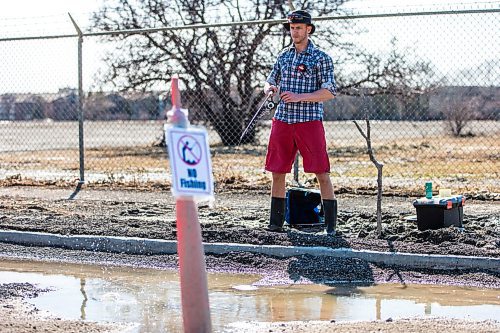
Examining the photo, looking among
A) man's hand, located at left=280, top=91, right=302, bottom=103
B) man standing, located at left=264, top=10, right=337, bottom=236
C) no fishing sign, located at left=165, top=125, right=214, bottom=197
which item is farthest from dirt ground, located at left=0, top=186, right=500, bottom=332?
no fishing sign, located at left=165, top=125, right=214, bottom=197

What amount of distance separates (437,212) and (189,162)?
171 inches

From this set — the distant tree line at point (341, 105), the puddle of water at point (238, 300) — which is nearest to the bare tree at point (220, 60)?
the distant tree line at point (341, 105)

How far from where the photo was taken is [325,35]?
1744 cm

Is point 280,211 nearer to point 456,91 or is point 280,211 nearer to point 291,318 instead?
point 291,318

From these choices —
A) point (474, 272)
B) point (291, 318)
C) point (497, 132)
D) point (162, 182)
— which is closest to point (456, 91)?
point (162, 182)

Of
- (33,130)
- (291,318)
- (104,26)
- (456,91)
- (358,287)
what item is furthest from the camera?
(33,130)

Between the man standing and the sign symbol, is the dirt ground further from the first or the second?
the sign symbol

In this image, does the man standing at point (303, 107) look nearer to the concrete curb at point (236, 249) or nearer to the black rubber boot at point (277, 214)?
the black rubber boot at point (277, 214)

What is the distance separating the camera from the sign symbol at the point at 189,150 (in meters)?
4.45

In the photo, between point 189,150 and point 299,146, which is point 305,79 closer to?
point 299,146

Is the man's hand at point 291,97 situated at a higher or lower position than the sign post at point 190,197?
higher

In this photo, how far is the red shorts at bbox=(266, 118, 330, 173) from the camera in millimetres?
8336

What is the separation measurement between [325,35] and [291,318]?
12.1 metres

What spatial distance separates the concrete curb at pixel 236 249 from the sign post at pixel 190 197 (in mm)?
3084
